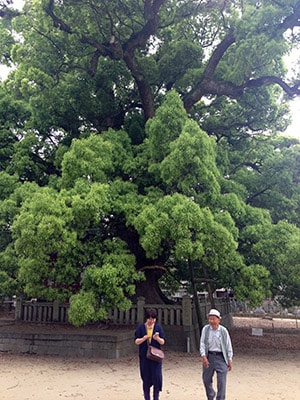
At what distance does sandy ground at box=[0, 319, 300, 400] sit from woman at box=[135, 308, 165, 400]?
119 centimetres

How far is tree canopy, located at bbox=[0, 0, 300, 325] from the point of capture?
868cm

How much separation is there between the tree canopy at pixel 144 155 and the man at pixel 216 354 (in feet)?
10.7

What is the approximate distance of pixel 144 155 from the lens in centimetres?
1091

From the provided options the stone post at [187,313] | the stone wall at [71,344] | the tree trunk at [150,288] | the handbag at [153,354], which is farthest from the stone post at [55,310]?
the handbag at [153,354]

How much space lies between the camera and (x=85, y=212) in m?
8.71

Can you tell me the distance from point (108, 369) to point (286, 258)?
506cm

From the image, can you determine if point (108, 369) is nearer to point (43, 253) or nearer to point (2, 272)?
point (43, 253)

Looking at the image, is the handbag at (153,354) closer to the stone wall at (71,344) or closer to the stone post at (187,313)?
the stone wall at (71,344)

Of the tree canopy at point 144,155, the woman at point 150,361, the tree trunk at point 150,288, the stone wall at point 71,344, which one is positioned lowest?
the stone wall at point 71,344

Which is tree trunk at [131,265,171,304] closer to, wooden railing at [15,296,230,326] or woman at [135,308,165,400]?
wooden railing at [15,296,230,326]

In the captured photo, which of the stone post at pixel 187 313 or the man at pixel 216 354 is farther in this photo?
the stone post at pixel 187 313

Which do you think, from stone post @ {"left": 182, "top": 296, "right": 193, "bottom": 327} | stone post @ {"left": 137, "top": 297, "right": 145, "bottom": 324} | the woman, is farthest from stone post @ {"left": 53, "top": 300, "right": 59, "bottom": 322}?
the woman

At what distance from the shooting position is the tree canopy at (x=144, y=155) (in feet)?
28.5

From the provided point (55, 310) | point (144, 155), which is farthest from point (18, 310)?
point (144, 155)
